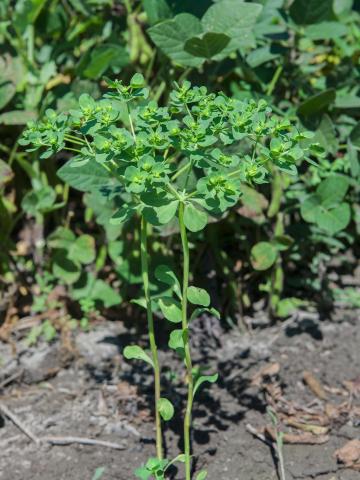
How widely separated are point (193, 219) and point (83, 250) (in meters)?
1.09

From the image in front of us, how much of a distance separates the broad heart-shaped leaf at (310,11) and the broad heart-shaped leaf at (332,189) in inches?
19.3

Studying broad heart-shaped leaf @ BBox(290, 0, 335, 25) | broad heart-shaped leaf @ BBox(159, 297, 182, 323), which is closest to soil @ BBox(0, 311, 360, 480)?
broad heart-shaped leaf @ BBox(159, 297, 182, 323)

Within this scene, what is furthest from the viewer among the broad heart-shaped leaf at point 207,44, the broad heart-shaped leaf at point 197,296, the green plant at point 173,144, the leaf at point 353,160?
the leaf at point 353,160

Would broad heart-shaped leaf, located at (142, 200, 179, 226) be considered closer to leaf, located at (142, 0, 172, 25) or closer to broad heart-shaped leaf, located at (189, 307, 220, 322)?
broad heart-shaped leaf, located at (189, 307, 220, 322)

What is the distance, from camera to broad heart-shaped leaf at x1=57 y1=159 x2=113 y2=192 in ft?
6.64

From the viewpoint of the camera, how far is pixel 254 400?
2258 mm

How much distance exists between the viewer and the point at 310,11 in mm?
2320

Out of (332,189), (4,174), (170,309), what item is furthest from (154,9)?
(170,309)

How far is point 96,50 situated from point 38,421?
114cm

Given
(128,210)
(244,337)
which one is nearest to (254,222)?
(244,337)

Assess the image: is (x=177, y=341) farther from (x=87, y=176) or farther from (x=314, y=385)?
(x=314, y=385)

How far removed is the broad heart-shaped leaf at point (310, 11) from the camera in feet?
7.59

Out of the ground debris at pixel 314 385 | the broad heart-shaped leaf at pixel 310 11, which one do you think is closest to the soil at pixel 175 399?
the ground debris at pixel 314 385

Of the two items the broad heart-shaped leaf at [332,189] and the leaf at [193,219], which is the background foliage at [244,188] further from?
the leaf at [193,219]
